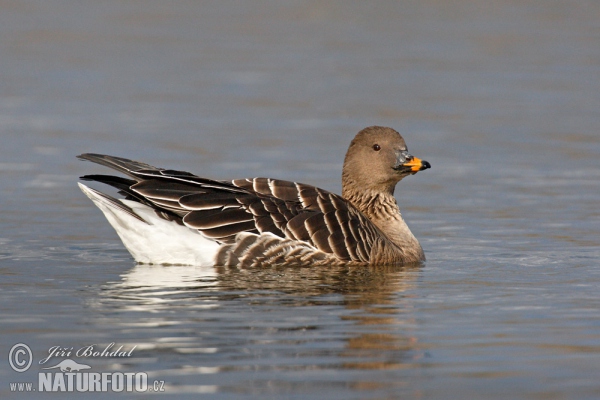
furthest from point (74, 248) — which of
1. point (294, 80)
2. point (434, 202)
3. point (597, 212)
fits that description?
→ point (294, 80)

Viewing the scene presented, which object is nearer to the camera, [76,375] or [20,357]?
[76,375]

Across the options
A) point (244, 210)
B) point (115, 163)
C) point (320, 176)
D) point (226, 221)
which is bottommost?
point (226, 221)

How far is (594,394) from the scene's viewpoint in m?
7.43

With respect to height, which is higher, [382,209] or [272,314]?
[382,209]

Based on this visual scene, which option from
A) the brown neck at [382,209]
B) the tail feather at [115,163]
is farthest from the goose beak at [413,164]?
the tail feather at [115,163]

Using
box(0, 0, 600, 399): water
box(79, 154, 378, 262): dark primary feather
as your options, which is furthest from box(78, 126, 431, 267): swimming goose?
box(0, 0, 600, 399): water

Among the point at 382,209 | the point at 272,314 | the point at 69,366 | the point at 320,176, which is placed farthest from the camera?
the point at 320,176

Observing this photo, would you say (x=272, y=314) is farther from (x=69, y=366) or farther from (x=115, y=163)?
(x=115, y=163)

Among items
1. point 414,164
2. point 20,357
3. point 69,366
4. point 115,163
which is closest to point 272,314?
point 69,366

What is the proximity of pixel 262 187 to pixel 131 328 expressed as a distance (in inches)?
146

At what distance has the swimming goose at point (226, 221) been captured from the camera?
38.0 ft

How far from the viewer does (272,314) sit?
937 centimetres

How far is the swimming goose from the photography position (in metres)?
11.6

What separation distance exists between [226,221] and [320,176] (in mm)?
5214
